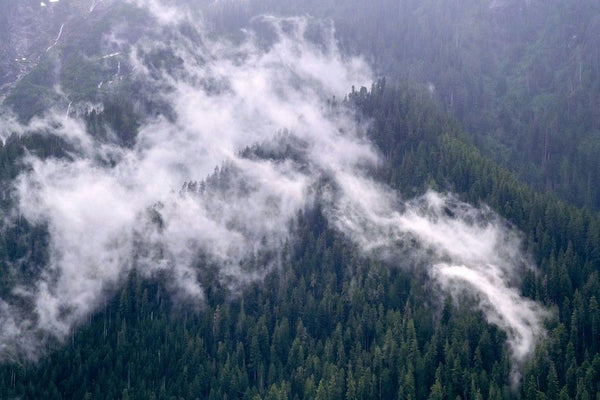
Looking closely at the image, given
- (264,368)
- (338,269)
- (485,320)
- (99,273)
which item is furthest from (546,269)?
(99,273)

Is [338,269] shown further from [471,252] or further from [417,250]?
[471,252]

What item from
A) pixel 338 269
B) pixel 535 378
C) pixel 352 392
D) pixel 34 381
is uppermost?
pixel 338 269

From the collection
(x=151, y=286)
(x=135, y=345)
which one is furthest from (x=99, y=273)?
(x=135, y=345)

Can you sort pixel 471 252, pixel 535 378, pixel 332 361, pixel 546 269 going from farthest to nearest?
1. pixel 471 252
2. pixel 546 269
3. pixel 332 361
4. pixel 535 378

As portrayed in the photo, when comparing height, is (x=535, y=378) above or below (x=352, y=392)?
above

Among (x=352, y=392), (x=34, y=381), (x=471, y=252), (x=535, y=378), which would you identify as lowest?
(x=34, y=381)

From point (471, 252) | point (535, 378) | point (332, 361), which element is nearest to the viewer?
point (535, 378)

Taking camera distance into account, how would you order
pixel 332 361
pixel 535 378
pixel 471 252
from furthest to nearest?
pixel 471 252
pixel 332 361
pixel 535 378

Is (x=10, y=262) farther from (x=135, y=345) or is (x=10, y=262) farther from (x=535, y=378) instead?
(x=535, y=378)

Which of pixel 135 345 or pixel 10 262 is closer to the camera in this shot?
pixel 135 345
